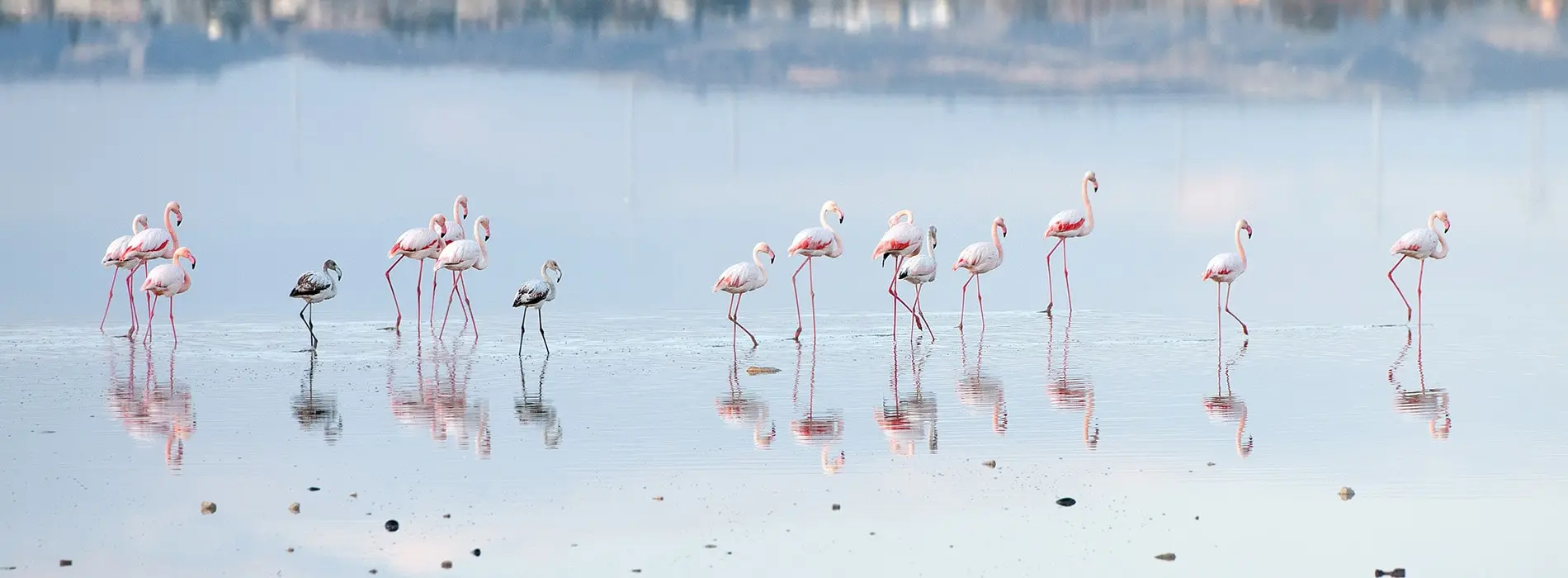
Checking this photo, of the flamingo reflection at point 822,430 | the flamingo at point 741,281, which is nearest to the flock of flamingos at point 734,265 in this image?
the flamingo at point 741,281

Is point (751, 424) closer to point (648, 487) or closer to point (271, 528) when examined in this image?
point (648, 487)

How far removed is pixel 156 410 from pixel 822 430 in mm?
2967

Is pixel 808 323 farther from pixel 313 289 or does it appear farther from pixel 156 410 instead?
pixel 156 410

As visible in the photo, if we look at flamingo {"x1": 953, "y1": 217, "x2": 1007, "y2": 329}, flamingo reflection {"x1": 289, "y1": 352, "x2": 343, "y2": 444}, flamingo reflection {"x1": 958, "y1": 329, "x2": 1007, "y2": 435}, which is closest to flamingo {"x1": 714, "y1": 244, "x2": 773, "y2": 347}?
flamingo reflection {"x1": 958, "y1": 329, "x2": 1007, "y2": 435}

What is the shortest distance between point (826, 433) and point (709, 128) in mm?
17795

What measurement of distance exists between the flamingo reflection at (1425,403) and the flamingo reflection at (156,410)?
5031 mm

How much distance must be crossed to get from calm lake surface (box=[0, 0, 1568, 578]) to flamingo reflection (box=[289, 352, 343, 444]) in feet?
0.14

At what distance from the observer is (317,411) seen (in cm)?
943

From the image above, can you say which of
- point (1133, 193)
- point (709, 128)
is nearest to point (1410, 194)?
point (1133, 193)

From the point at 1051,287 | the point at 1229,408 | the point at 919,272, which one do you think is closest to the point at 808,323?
the point at 919,272

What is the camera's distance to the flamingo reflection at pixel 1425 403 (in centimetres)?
884

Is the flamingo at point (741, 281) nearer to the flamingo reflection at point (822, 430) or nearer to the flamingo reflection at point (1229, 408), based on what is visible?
the flamingo reflection at point (822, 430)

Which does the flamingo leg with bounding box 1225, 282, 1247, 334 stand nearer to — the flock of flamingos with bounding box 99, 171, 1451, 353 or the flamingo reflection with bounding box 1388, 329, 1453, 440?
the flock of flamingos with bounding box 99, 171, 1451, 353

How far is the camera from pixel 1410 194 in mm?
20234
